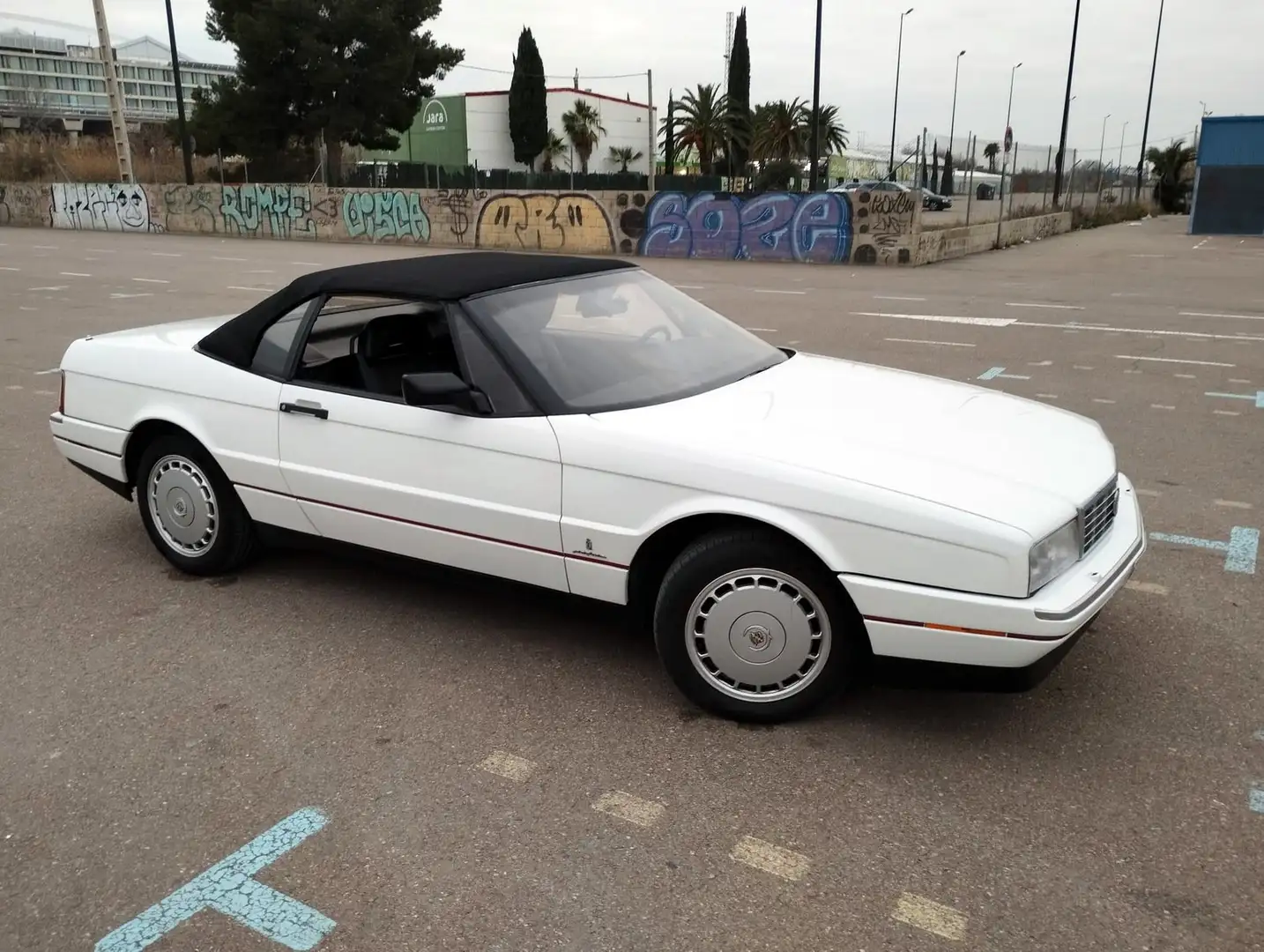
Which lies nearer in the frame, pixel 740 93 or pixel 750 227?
pixel 750 227

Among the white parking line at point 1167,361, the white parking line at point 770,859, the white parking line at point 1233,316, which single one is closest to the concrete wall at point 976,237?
the white parking line at point 1233,316

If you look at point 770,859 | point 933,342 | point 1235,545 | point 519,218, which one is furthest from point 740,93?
→ point 770,859

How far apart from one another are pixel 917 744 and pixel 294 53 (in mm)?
46528

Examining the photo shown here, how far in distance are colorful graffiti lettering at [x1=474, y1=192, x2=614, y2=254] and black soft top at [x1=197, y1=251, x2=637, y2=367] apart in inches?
848

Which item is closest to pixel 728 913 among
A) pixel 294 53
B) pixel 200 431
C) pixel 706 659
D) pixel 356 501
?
pixel 706 659

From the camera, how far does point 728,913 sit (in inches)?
96.7

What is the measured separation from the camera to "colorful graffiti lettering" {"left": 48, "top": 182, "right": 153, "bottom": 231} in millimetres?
35562

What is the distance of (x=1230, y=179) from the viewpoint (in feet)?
112

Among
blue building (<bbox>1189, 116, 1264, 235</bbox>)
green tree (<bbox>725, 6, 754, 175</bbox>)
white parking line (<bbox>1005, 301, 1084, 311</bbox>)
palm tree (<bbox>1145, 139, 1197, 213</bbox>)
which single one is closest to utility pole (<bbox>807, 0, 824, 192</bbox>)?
white parking line (<bbox>1005, 301, 1084, 311</bbox>)

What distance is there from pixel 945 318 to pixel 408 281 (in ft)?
34.1

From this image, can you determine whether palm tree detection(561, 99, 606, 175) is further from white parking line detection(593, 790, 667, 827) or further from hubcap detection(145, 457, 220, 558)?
white parking line detection(593, 790, 667, 827)

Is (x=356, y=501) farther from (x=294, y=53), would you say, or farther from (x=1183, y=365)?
(x=294, y=53)

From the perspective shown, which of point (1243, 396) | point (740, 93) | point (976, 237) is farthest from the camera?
point (740, 93)

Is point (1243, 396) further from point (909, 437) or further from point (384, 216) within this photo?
point (384, 216)
